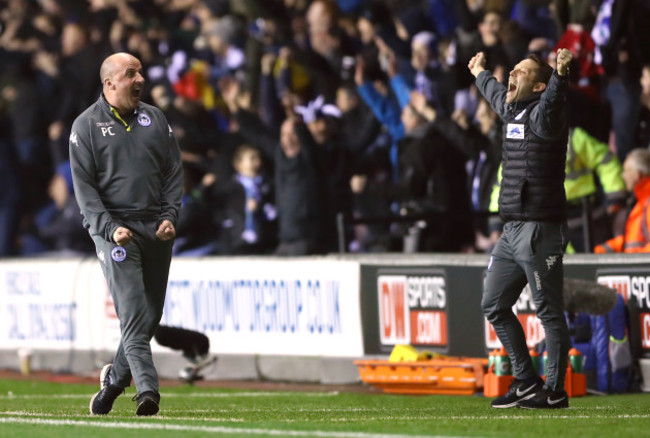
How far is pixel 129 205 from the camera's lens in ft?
28.8

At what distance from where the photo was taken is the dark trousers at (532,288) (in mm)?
9344

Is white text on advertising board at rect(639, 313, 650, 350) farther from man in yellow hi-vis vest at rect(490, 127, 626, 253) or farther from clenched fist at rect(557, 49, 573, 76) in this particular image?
clenched fist at rect(557, 49, 573, 76)

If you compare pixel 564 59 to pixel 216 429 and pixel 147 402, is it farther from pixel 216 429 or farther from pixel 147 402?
pixel 147 402

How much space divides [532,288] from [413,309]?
3.87 meters

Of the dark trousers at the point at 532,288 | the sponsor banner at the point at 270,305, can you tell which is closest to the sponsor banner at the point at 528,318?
the sponsor banner at the point at 270,305

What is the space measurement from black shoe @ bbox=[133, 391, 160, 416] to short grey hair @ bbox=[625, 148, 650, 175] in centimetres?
558

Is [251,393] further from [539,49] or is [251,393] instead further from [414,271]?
[539,49]

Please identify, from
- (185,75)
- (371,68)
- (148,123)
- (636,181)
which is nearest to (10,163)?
(185,75)

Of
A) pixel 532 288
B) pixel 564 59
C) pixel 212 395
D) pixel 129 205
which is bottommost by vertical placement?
pixel 212 395

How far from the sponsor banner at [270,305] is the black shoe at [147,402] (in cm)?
503

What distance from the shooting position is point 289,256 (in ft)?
48.4

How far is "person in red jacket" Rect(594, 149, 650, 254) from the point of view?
12453 millimetres

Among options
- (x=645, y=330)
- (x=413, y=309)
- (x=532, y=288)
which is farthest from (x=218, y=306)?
(x=532, y=288)

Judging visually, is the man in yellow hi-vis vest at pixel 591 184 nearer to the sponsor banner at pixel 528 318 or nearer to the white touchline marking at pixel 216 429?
the sponsor banner at pixel 528 318
